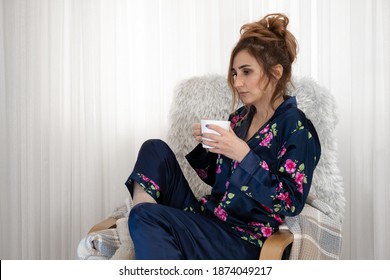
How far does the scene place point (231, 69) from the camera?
6.00 ft

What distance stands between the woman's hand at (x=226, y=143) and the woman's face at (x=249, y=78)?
23 cm

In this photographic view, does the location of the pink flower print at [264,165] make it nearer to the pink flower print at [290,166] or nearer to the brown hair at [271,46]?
the pink flower print at [290,166]

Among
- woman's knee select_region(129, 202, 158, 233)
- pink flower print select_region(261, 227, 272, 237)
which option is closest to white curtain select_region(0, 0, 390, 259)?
pink flower print select_region(261, 227, 272, 237)

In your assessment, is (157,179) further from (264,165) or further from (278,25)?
(278,25)

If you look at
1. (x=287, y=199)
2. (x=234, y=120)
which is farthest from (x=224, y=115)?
(x=287, y=199)

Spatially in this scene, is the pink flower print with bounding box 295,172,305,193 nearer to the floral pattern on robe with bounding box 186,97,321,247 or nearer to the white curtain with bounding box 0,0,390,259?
the floral pattern on robe with bounding box 186,97,321,247

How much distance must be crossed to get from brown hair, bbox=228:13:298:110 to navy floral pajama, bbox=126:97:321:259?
89mm

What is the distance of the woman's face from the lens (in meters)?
1.74

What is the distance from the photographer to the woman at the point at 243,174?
1555 mm

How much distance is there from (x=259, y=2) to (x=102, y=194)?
1.19 metres

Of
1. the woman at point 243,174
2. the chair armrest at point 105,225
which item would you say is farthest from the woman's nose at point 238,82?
the chair armrest at point 105,225

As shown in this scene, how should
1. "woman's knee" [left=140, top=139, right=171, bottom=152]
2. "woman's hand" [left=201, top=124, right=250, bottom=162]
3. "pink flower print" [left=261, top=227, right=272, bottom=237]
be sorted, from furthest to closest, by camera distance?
1. "woman's knee" [left=140, top=139, right=171, bottom=152]
2. "pink flower print" [left=261, top=227, right=272, bottom=237]
3. "woman's hand" [left=201, top=124, right=250, bottom=162]

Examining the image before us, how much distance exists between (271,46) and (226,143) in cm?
39
